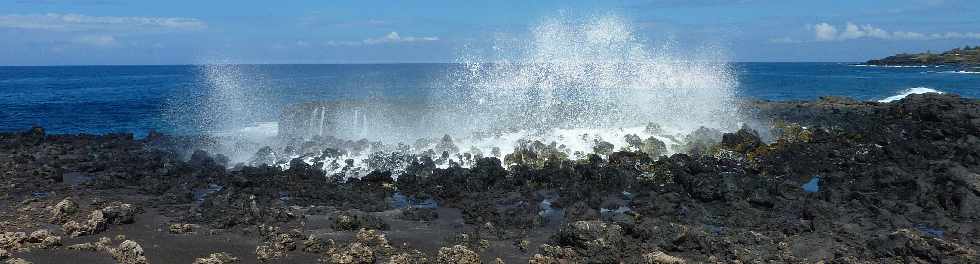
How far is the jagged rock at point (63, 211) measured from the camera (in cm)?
1469

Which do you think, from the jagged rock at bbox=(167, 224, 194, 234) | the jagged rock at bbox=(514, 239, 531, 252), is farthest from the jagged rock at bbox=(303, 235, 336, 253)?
the jagged rock at bbox=(514, 239, 531, 252)

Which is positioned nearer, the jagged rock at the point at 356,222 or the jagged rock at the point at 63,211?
the jagged rock at the point at 356,222

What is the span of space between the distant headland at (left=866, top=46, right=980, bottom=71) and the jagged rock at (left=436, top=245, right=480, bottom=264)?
4316 inches

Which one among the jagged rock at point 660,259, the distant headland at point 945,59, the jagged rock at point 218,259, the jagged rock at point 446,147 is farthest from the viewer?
the distant headland at point 945,59

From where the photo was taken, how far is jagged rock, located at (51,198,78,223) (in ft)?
48.2

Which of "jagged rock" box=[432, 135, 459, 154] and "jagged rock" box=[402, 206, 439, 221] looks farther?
"jagged rock" box=[432, 135, 459, 154]

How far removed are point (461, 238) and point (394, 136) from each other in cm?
1524

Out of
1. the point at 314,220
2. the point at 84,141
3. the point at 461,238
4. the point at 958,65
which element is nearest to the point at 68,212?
the point at 314,220

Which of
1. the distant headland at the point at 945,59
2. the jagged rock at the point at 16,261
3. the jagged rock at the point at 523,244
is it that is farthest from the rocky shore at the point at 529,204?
the distant headland at the point at 945,59

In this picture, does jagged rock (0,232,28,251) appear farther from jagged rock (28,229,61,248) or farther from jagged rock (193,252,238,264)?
jagged rock (193,252,238,264)

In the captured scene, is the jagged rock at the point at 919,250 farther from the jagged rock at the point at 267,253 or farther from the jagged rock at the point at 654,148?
the jagged rock at the point at 267,253

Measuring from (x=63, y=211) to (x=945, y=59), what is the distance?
144369mm

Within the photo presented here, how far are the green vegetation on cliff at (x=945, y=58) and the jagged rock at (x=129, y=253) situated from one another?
411 ft

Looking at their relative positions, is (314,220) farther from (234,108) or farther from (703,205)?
(234,108)
